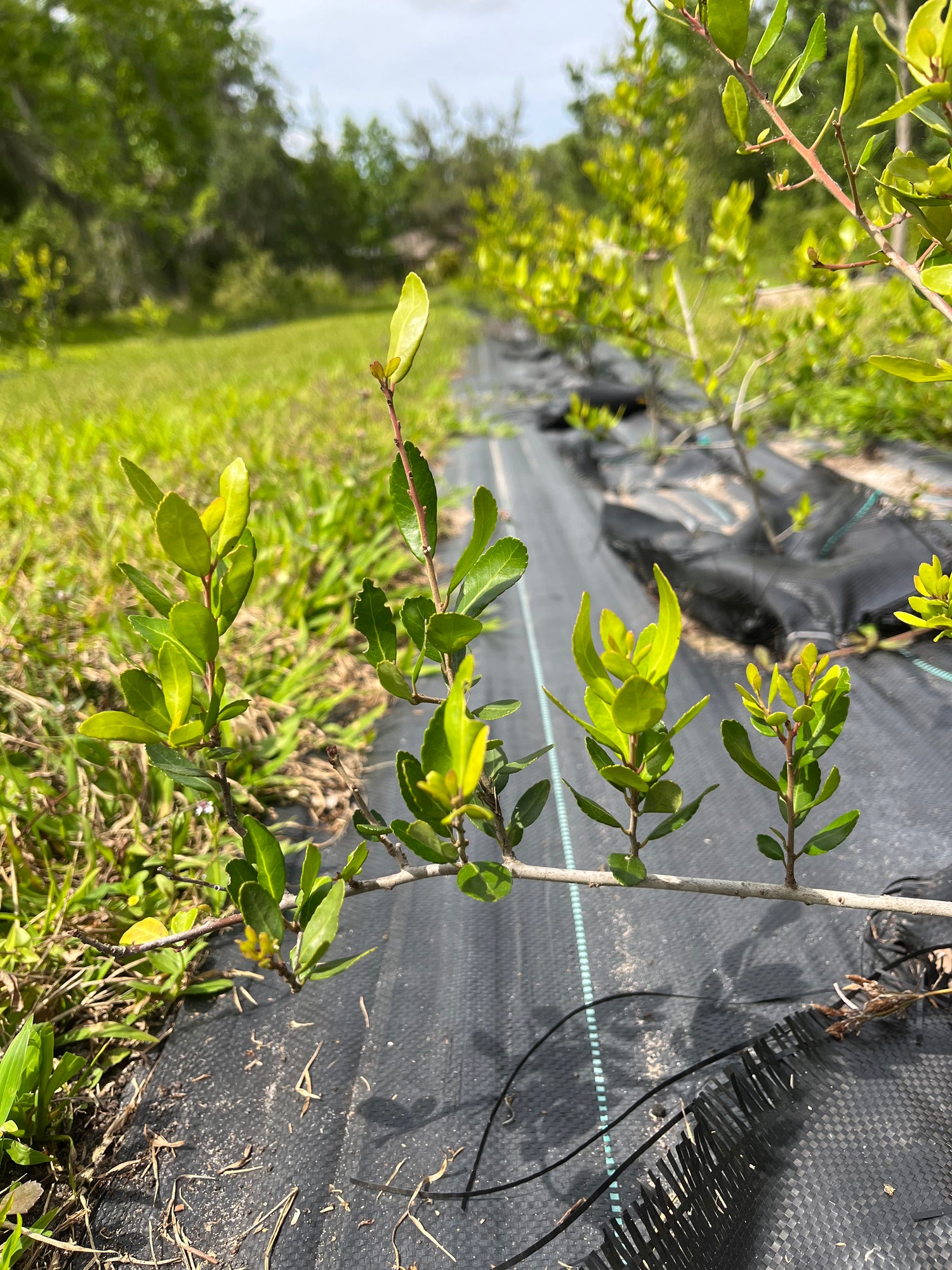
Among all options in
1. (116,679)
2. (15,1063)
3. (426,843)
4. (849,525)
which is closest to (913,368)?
(426,843)

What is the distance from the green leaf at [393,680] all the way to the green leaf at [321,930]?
172 millimetres

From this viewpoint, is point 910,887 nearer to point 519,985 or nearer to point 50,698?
point 519,985

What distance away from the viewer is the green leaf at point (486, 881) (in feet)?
1.95

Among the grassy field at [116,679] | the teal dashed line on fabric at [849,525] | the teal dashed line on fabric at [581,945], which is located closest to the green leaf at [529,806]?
the teal dashed line on fabric at [581,945]

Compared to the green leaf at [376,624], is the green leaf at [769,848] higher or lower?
lower

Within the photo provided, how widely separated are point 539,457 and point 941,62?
3.67m

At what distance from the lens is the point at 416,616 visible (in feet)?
2.15

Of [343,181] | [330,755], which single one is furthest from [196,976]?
[343,181]

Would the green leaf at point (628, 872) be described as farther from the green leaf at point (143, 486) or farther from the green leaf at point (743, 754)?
the green leaf at point (143, 486)

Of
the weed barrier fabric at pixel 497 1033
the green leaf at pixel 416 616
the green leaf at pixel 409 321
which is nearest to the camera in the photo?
the green leaf at pixel 409 321

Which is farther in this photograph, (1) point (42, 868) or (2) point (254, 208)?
(2) point (254, 208)

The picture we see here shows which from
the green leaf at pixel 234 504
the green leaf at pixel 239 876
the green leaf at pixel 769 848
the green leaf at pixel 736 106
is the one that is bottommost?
the green leaf at pixel 769 848

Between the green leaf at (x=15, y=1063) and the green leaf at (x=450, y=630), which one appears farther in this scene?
the green leaf at (x=15, y=1063)

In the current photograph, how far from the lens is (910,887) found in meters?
1.12
